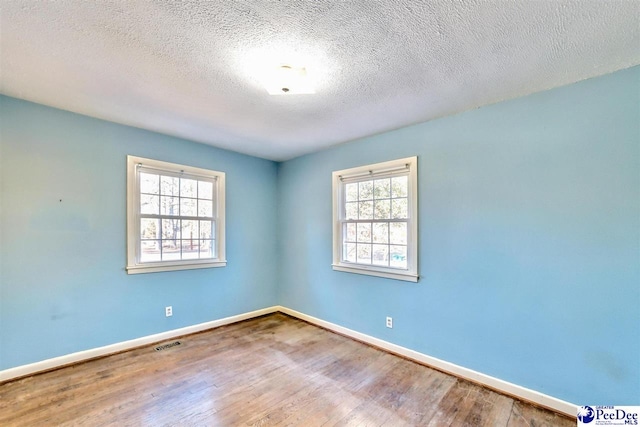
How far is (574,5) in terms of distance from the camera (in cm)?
135

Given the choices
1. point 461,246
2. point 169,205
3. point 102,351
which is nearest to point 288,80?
point 461,246

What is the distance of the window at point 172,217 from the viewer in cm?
304

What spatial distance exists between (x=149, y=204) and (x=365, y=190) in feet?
8.60

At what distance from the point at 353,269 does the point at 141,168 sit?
2805 millimetres

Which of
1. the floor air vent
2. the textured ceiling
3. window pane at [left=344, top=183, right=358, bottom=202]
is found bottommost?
the floor air vent

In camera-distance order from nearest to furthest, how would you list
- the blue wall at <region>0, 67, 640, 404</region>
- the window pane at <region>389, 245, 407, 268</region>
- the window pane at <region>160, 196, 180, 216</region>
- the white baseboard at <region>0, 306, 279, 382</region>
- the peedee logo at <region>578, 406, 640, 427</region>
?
the peedee logo at <region>578, 406, 640, 427</region>, the blue wall at <region>0, 67, 640, 404</region>, the white baseboard at <region>0, 306, 279, 382</region>, the window pane at <region>389, 245, 407, 268</region>, the window pane at <region>160, 196, 180, 216</region>

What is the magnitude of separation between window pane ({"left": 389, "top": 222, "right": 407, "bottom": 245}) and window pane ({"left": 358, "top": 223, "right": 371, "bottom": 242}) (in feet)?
1.07

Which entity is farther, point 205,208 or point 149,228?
point 205,208

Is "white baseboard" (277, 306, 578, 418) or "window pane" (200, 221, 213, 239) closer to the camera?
"white baseboard" (277, 306, 578, 418)

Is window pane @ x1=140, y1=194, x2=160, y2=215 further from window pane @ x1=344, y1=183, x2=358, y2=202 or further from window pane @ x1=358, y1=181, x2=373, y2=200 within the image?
window pane @ x1=358, y1=181, x2=373, y2=200

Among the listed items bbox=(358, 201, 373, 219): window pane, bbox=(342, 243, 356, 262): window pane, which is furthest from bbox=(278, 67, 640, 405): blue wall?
bbox=(358, 201, 373, 219): window pane

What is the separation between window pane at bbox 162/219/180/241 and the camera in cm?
328

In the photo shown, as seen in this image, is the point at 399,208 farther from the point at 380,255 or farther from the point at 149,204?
the point at 149,204

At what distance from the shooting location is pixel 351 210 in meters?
3.58
